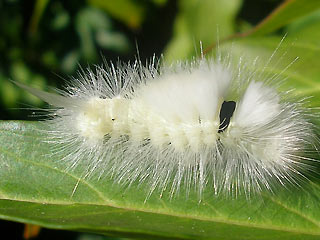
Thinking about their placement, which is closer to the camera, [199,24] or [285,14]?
[285,14]

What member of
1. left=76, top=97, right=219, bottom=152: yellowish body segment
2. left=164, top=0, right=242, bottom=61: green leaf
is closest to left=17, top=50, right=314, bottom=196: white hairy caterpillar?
left=76, top=97, right=219, bottom=152: yellowish body segment

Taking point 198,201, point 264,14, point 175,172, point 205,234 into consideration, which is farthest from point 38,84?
point 205,234

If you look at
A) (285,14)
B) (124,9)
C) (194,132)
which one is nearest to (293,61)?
(285,14)

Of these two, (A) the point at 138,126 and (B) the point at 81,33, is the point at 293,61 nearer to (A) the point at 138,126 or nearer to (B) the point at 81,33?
(A) the point at 138,126

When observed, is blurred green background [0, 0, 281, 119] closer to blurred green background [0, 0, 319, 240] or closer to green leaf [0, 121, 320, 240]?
blurred green background [0, 0, 319, 240]

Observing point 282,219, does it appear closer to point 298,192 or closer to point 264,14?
point 298,192

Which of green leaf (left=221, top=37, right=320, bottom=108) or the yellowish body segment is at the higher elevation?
green leaf (left=221, top=37, right=320, bottom=108)

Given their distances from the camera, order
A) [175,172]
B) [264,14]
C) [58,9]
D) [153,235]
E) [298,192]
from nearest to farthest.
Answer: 1. [153,235]
2. [298,192]
3. [175,172]
4. [264,14]
5. [58,9]
